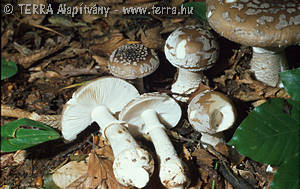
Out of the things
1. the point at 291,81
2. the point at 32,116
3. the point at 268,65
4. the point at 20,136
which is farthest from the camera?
the point at 32,116

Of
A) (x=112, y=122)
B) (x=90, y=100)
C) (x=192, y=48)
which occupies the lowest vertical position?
(x=112, y=122)

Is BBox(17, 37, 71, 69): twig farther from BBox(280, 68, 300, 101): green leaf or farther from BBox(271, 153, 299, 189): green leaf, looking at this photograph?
BBox(271, 153, 299, 189): green leaf

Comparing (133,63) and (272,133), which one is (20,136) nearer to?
(133,63)

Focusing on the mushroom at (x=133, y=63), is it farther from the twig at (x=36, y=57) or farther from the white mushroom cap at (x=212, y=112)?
the twig at (x=36, y=57)

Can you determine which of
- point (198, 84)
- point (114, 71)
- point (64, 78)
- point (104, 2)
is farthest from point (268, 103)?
point (64, 78)

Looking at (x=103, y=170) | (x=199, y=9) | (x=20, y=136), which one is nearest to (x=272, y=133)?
(x=103, y=170)

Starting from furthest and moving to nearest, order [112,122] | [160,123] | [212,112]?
[160,123] < [112,122] < [212,112]
